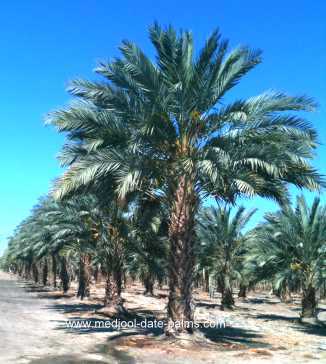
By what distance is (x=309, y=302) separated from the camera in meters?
23.6

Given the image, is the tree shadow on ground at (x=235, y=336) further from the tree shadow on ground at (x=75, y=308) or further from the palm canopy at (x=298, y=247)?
the tree shadow on ground at (x=75, y=308)

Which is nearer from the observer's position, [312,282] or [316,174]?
[316,174]

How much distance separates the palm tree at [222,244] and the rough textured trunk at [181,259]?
17746 millimetres

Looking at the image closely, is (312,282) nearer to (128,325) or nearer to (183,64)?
(128,325)

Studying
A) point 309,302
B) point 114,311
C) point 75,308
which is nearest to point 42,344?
point 114,311

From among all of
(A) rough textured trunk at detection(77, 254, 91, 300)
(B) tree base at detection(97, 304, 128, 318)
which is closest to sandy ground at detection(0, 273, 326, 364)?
(B) tree base at detection(97, 304, 128, 318)

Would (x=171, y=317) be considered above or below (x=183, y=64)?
below

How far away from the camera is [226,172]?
13.7 meters

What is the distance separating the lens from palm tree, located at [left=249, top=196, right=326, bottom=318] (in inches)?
910

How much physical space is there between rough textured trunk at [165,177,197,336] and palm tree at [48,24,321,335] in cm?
3

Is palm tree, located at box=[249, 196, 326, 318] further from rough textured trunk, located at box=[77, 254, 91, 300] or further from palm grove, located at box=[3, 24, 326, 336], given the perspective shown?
rough textured trunk, located at box=[77, 254, 91, 300]

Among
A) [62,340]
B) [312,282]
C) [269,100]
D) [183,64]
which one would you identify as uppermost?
[183,64]

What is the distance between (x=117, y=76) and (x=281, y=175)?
5.43 metres

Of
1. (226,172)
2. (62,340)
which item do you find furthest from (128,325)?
(226,172)
